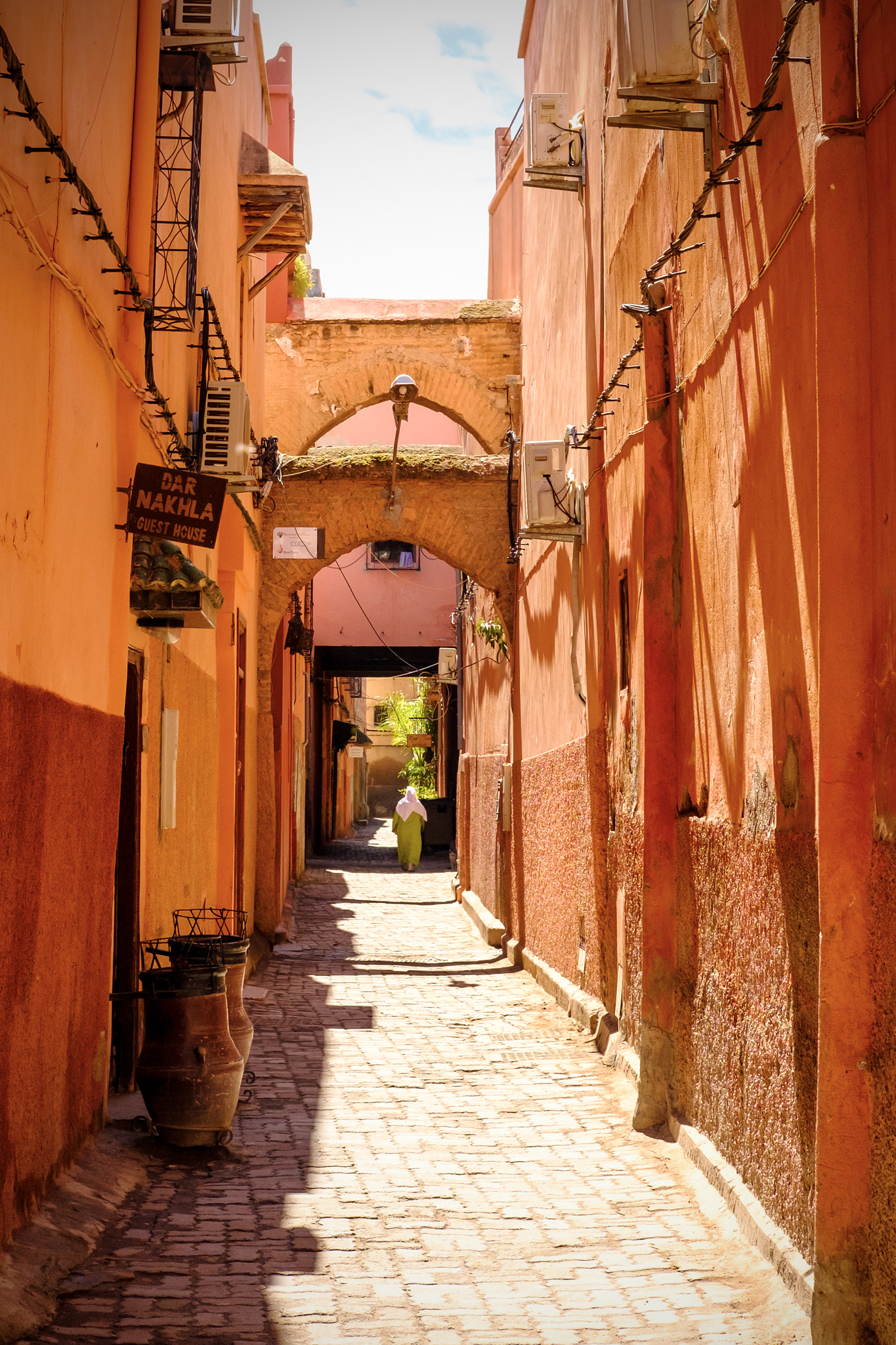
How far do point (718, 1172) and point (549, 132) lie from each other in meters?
7.56

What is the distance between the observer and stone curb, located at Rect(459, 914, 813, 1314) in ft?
12.9

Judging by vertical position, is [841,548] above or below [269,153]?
below

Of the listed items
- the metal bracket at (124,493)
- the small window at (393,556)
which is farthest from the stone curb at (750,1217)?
the small window at (393,556)

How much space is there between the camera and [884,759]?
3459 mm

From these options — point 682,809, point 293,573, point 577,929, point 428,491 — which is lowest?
point 577,929

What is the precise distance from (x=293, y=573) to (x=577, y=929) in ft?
22.7

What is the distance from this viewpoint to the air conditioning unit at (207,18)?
23.4 ft

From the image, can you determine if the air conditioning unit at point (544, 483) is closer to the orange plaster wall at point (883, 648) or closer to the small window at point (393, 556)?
the orange plaster wall at point (883, 648)

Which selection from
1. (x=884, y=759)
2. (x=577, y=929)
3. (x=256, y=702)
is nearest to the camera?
(x=884, y=759)

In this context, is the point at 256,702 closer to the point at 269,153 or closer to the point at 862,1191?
the point at 269,153

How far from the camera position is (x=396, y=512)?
15188mm

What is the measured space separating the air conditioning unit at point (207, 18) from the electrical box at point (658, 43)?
308 centimetres

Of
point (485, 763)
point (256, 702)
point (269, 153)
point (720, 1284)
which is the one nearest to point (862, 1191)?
point (720, 1284)

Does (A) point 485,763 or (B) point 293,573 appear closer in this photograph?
(B) point 293,573
